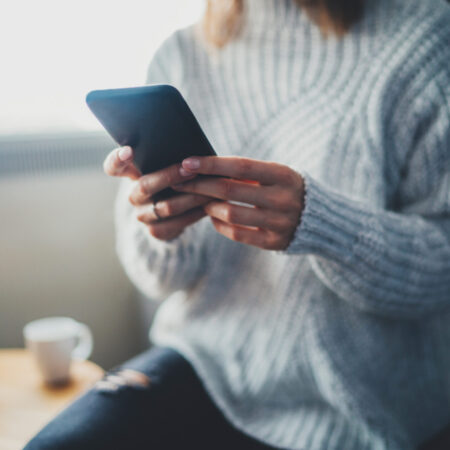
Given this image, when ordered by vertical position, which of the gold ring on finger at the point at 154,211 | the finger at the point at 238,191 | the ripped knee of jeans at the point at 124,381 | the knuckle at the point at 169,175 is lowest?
the ripped knee of jeans at the point at 124,381

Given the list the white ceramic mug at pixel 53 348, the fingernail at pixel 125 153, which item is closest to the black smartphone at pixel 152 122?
the fingernail at pixel 125 153

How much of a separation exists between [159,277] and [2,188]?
0.50m

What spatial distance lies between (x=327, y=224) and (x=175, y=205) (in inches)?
6.4

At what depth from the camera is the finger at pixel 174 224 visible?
512 mm

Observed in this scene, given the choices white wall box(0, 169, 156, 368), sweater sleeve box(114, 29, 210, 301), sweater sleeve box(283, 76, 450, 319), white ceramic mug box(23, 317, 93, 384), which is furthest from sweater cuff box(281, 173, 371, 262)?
white wall box(0, 169, 156, 368)

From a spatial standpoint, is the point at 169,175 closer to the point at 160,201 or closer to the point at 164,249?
the point at 160,201

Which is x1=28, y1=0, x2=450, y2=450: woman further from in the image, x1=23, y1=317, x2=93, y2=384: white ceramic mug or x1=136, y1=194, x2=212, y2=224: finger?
x1=23, y1=317, x2=93, y2=384: white ceramic mug

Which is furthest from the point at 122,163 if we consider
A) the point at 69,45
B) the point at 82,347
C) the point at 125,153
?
the point at 69,45

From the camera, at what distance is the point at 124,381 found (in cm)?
59

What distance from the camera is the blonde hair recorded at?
600 mm

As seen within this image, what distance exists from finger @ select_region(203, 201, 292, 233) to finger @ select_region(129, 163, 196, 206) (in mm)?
49

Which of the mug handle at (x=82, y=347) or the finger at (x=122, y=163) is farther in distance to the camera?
the mug handle at (x=82, y=347)

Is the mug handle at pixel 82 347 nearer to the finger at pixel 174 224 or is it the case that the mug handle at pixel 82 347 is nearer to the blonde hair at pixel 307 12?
the finger at pixel 174 224

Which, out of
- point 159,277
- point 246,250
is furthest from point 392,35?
point 159,277
